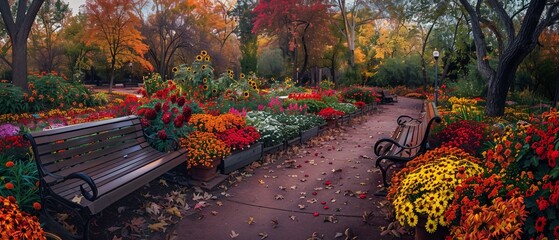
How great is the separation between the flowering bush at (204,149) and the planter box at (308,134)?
3205 millimetres

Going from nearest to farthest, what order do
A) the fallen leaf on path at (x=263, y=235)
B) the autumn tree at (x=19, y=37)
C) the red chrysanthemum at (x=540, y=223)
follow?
the red chrysanthemum at (x=540, y=223) < the fallen leaf on path at (x=263, y=235) < the autumn tree at (x=19, y=37)

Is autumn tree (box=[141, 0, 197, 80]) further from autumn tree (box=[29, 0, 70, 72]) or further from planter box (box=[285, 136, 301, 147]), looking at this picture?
planter box (box=[285, 136, 301, 147])

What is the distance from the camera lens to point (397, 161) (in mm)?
5109

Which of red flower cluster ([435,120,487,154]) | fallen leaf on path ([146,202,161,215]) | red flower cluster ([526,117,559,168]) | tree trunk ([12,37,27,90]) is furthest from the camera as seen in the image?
tree trunk ([12,37,27,90])

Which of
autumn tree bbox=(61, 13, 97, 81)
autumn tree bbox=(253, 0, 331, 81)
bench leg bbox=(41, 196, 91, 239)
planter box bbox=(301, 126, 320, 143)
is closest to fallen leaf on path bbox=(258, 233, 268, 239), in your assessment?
bench leg bbox=(41, 196, 91, 239)

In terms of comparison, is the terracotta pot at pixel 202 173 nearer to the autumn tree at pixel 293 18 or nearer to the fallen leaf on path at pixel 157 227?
the fallen leaf on path at pixel 157 227

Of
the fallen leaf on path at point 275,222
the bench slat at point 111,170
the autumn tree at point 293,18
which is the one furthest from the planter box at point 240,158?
the autumn tree at point 293,18

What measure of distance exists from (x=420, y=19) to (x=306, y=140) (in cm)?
2283

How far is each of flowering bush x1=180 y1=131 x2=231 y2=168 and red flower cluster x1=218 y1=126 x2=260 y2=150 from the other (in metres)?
0.23

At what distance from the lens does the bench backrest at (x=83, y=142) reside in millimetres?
3582

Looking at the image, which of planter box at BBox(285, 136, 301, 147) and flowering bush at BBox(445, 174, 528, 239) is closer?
flowering bush at BBox(445, 174, 528, 239)

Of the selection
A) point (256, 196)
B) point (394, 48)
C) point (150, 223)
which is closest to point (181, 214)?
point (150, 223)

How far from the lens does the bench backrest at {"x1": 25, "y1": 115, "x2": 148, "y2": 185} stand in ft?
11.8

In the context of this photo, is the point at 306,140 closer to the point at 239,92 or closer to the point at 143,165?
the point at 239,92
